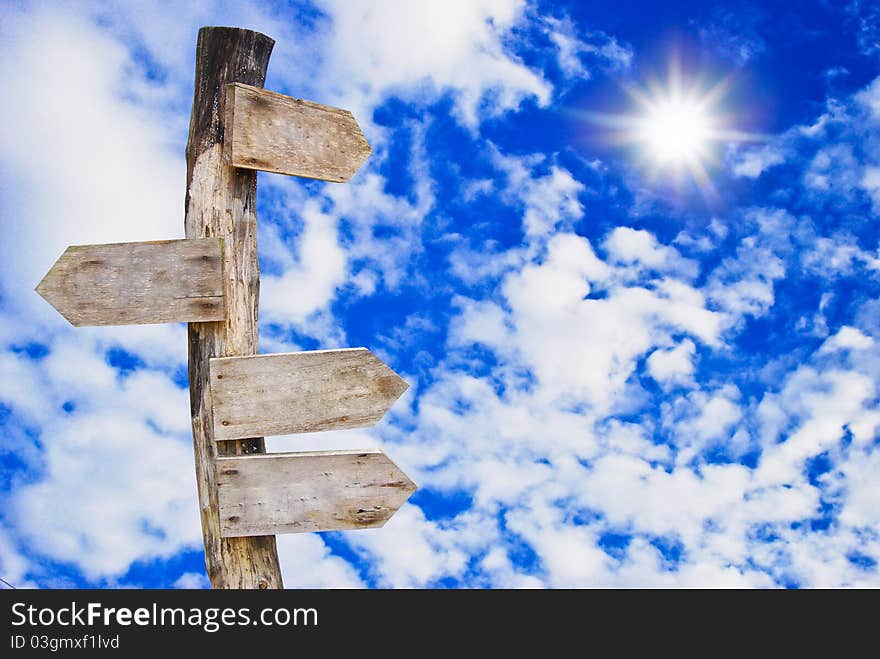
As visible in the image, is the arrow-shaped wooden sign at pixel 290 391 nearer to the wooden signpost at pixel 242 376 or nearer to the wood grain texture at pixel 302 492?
the wooden signpost at pixel 242 376

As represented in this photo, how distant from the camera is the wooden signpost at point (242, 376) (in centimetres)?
303

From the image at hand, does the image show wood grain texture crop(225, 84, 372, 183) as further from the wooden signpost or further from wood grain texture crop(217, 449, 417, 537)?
wood grain texture crop(217, 449, 417, 537)

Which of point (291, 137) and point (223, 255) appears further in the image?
point (291, 137)

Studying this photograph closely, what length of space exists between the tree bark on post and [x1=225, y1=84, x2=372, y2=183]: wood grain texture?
13cm

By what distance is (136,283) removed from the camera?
306 cm

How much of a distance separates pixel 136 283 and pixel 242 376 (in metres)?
0.58

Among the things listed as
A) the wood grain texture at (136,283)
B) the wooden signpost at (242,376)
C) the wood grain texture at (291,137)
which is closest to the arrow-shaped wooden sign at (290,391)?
the wooden signpost at (242,376)

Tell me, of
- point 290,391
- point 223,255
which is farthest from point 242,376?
point 223,255

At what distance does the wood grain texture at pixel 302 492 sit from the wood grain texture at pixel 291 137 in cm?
122

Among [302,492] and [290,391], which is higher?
[290,391]

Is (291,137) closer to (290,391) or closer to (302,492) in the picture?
(290,391)

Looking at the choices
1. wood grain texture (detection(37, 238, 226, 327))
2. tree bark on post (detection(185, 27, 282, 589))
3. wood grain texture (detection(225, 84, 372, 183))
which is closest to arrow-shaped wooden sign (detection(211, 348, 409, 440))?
tree bark on post (detection(185, 27, 282, 589))

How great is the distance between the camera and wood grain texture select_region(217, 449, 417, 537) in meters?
3.02
